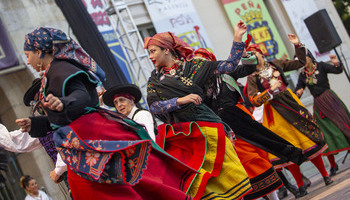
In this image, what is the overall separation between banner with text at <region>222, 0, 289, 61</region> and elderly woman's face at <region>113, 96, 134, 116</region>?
7.27 m

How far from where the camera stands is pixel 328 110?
820cm

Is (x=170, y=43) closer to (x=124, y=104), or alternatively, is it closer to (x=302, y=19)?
(x=124, y=104)

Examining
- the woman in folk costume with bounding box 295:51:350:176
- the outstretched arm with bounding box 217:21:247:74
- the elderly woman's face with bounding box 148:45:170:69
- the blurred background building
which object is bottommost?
the woman in folk costume with bounding box 295:51:350:176

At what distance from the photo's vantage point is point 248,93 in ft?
22.3

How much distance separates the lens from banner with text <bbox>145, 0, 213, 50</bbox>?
1100 centimetres

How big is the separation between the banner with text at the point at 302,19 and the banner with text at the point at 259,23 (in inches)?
25.0

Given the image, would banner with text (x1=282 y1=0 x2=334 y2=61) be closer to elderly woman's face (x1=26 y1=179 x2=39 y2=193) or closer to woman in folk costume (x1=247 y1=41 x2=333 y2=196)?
woman in folk costume (x1=247 y1=41 x2=333 y2=196)

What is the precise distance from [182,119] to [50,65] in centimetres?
160

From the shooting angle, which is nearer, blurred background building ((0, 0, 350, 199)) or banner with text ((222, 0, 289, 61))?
blurred background building ((0, 0, 350, 199))

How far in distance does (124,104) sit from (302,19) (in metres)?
9.38

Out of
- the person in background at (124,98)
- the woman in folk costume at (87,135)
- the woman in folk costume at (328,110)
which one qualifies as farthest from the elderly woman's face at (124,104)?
the woman in folk costume at (328,110)

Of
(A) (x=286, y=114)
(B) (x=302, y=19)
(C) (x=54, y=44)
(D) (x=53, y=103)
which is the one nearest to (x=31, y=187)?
(A) (x=286, y=114)

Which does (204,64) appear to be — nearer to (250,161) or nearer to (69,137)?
(250,161)

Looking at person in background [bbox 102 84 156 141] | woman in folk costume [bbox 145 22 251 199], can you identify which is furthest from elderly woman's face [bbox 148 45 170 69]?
person in background [bbox 102 84 156 141]
